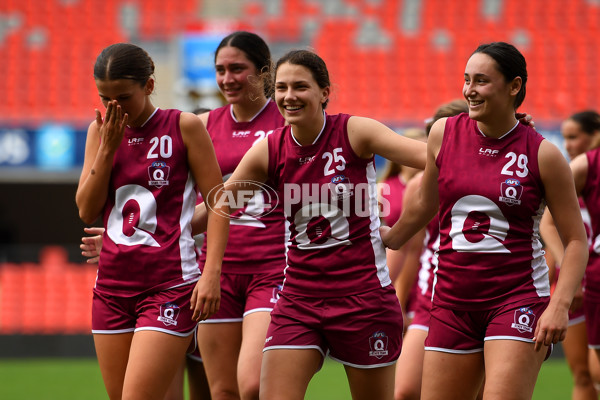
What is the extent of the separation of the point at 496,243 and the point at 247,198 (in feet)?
4.72

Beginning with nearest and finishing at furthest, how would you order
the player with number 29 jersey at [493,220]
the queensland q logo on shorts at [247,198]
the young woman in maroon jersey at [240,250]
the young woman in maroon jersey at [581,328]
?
the player with number 29 jersey at [493,220]
the queensland q logo on shorts at [247,198]
the young woman in maroon jersey at [240,250]
the young woman in maroon jersey at [581,328]

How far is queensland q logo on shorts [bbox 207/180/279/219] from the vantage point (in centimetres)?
405

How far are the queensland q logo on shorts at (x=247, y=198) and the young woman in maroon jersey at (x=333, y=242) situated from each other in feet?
0.89

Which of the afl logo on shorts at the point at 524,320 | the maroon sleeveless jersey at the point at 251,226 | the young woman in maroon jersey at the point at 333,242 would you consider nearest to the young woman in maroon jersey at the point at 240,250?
the maroon sleeveless jersey at the point at 251,226

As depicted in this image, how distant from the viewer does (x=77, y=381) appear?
988 cm

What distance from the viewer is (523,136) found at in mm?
3730

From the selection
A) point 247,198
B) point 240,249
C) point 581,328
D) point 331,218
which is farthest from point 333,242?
point 581,328

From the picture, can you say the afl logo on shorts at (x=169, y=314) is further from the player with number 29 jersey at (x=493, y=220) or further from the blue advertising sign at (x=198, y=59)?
the blue advertising sign at (x=198, y=59)

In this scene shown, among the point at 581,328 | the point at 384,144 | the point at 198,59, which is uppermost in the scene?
the point at 198,59

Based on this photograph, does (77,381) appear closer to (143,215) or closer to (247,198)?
(247,198)

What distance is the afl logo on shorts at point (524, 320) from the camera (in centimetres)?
359

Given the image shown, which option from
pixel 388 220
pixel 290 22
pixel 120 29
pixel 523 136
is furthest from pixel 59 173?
pixel 523 136

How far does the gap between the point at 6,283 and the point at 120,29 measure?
618 cm

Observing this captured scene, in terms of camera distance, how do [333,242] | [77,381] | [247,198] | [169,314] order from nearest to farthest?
[169,314], [333,242], [247,198], [77,381]
